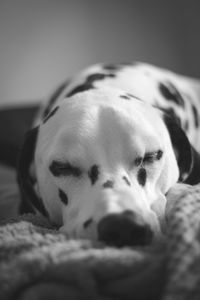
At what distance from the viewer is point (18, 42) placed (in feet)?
12.0

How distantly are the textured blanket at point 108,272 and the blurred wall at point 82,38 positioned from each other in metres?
3.01

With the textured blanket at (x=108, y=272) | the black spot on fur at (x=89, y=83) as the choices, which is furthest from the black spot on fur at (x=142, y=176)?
the black spot on fur at (x=89, y=83)

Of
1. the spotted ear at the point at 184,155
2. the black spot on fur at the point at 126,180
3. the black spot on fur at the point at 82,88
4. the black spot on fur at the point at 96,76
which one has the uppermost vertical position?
the black spot on fur at the point at 82,88

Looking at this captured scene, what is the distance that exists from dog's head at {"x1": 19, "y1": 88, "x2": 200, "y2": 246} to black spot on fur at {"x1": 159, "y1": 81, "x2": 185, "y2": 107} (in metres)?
0.45

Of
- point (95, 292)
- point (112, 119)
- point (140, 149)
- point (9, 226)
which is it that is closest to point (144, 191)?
point (140, 149)

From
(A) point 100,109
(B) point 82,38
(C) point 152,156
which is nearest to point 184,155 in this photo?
(C) point 152,156

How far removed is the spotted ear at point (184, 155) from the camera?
1588mm

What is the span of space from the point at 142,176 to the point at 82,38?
2715 millimetres

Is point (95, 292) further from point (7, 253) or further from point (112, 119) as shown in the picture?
point (112, 119)

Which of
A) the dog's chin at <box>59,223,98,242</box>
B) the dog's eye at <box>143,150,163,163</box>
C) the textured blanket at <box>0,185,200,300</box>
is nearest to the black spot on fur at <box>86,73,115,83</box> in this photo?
the dog's eye at <box>143,150,163,163</box>

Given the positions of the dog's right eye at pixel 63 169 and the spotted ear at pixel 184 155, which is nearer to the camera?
the dog's right eye at pixel 63 169

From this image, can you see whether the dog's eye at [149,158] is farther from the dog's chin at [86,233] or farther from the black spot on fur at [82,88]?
the black spot on fur at [82,88]

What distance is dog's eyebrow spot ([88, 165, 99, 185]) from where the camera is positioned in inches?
50.0

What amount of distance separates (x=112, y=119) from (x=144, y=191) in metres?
0.26
